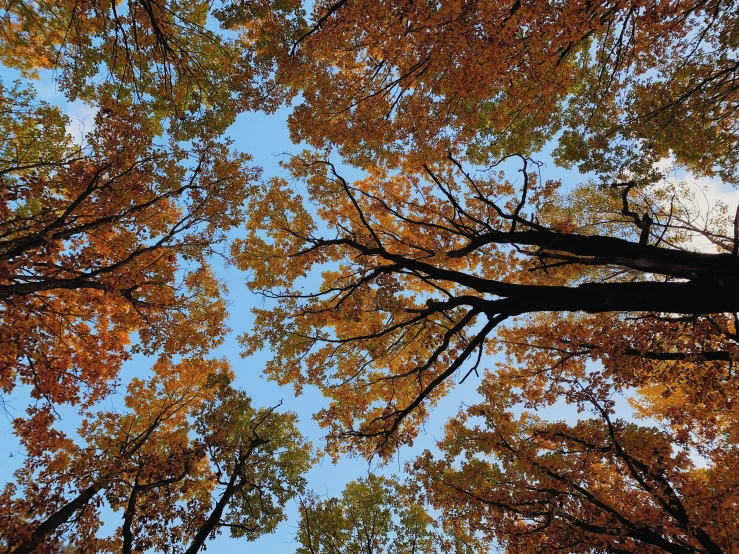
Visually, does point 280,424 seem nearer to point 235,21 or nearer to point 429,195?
point 429,195

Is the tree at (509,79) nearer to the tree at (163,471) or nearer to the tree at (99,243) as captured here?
the tree at (99,243)

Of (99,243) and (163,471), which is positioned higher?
(99,243)

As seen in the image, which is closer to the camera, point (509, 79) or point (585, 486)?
point (509, 79)

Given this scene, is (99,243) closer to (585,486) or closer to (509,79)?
(509,79)

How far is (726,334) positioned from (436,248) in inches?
181

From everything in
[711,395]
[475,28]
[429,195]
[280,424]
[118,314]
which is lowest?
[711,395]

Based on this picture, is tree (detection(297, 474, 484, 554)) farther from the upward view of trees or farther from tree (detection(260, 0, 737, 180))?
tree (detection(260, 0, 737, 180))

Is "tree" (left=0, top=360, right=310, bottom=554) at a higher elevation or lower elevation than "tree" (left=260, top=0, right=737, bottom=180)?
lower

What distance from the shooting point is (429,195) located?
840 cm

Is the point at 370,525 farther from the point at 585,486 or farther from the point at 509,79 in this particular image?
the point at 509,79

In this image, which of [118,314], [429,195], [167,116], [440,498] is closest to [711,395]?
[440,498]

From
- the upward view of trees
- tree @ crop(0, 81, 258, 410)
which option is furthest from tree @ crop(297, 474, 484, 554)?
tree @ crop(0, 81, 258, 410)

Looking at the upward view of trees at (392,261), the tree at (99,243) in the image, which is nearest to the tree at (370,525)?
the upward view of trees at (392,261)

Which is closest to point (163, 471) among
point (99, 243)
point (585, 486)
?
point (99, 243)
